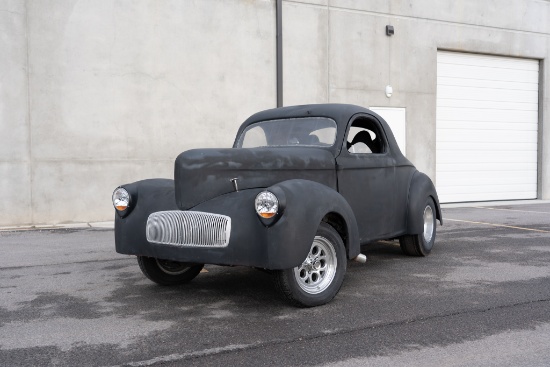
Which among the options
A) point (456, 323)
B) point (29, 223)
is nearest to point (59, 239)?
point (29, 223)

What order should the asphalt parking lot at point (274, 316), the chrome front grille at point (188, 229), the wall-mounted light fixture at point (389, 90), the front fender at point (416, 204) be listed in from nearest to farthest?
the asphalt parking lot at point (274, 316), the chrome front grille at point (188, 229), the front fender at point (416, 204), the wall-mounted light fixture at point (389, 90)

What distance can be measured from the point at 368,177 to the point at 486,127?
1125cm

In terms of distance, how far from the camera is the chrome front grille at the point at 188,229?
14.8 ft

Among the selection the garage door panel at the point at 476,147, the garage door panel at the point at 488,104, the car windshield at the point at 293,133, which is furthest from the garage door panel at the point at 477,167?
the car windshield at the point at 293,133

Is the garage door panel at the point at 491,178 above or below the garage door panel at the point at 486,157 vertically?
below

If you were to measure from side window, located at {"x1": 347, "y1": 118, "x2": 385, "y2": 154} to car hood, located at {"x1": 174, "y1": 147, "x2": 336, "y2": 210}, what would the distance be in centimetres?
88

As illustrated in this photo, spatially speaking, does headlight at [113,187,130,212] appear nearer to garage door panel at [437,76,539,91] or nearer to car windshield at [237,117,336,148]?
car windshield at [237,117,336,148]

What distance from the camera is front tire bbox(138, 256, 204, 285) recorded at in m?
5.43

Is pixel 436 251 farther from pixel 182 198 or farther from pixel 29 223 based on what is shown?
pixel 29 223

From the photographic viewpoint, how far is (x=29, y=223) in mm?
10836

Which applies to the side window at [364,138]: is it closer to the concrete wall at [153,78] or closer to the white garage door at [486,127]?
the concrete wall at [153,78]

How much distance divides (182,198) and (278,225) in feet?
2.93

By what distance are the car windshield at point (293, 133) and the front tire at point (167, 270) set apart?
1.46m

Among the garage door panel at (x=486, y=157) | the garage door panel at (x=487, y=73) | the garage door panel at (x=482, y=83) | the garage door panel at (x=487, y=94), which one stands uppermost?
the garage door panel at (x=487, y=73)
